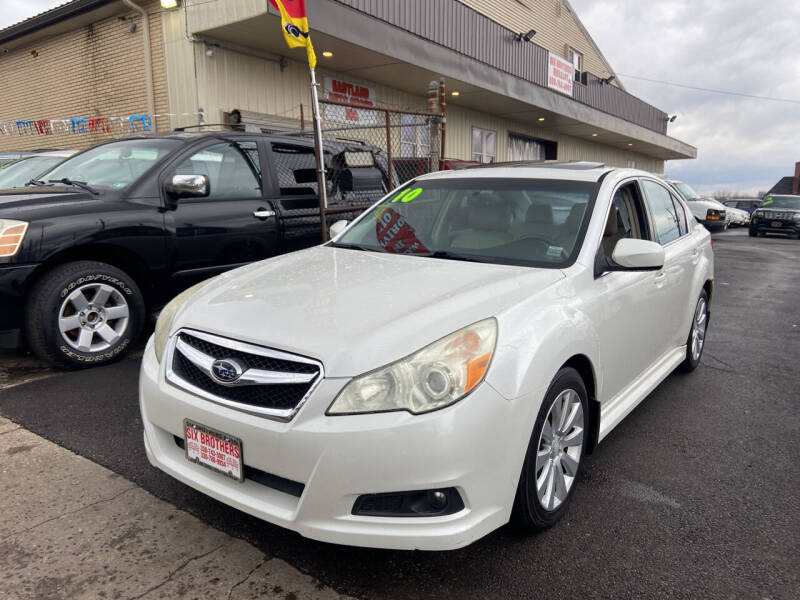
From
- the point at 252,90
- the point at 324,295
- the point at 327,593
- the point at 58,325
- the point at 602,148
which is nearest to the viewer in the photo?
the point at 327,593

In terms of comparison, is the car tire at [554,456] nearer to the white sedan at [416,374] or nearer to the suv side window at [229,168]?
the white sedan at [416,374]

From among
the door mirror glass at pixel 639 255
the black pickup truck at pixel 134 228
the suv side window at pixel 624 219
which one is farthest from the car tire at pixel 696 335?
the black pickup truck at pixel 134 228

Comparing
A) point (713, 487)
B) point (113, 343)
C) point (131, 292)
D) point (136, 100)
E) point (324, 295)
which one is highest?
point (136, 100)

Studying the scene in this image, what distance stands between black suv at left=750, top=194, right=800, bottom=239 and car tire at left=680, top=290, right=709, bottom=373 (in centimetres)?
2005

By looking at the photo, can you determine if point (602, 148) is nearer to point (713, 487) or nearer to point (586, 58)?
point (586, 58)

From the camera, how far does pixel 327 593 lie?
2061 mm

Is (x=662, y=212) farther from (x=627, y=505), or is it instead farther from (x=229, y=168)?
(x=229, y=168)

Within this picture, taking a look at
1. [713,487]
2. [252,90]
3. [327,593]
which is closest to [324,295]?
[327,593]

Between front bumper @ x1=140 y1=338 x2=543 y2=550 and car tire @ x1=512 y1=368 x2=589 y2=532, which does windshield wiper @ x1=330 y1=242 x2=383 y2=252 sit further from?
front bumper @ x1=140 y1=338 x2=543 y2=550

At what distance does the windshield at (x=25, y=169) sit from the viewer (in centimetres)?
673

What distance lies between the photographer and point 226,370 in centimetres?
210

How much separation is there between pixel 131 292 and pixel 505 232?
2962 millimetres

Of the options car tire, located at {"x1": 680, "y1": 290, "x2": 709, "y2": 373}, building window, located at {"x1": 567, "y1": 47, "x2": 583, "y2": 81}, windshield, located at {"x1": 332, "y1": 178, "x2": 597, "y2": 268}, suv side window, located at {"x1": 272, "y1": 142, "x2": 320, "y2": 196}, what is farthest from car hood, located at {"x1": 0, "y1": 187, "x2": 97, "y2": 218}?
building window, located at {"x1": 567, "y1": 47, "x2": 583, "y2": 81}

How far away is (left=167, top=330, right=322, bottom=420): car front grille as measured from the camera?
1.97 meters
